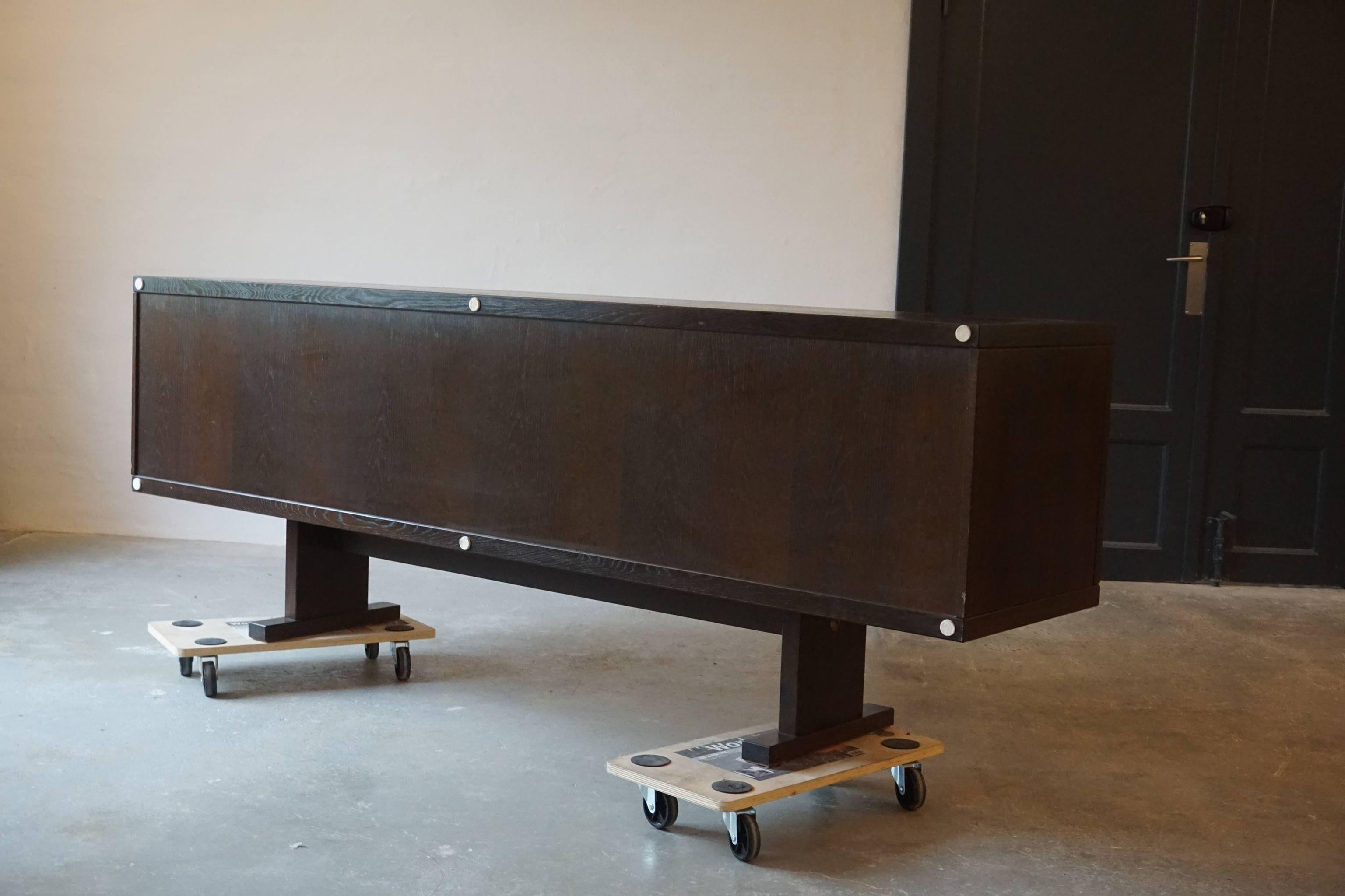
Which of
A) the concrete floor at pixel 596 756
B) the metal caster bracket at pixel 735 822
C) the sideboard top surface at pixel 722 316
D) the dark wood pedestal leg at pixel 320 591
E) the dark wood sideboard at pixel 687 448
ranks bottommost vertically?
the concrete floor at pixel 596 756

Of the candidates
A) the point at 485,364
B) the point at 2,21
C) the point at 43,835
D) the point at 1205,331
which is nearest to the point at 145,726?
the point at 43,835

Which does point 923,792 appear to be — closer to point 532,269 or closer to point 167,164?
point 532,269

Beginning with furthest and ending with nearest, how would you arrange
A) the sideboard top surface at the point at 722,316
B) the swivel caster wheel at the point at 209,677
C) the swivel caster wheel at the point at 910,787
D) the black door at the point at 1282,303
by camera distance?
the black door at the point at 1282,303 < the swivel caster wheel at the point at 209,677 < the swivel caster wheel at the point at 910,787 < the sideboard top surface at the point at 722,316

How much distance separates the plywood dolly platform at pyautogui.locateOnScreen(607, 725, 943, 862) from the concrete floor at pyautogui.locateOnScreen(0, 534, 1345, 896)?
0.15 feet

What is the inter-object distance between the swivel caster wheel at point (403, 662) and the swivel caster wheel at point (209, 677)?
1.29ft

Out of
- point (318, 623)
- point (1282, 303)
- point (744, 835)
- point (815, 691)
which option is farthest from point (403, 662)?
point (1282, 303)

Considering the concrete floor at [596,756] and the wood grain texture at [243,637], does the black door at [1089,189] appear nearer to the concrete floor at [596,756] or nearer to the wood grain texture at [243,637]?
the concrete floor at [596,756]

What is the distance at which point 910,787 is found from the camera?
2.53 m

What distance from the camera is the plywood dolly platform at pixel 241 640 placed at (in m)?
3.09

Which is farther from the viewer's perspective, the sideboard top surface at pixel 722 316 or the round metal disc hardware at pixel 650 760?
the round metal disc hardware at pixel 650 760

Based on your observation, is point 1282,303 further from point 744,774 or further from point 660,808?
point 660,808

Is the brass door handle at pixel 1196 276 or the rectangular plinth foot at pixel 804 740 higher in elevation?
the brass door handle at pixel 1196 276

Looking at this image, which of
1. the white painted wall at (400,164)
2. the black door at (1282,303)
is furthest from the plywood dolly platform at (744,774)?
the black door at (1282,303)

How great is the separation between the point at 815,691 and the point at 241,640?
1358 mm
